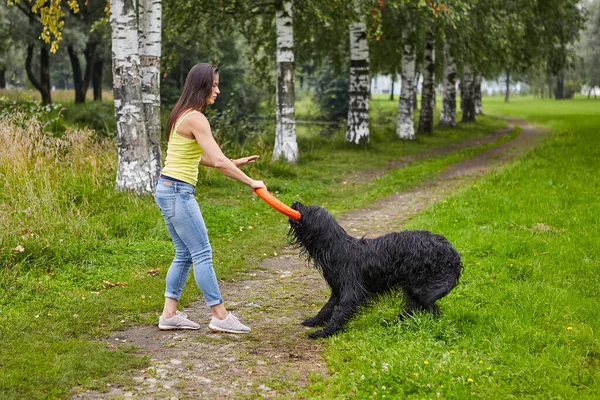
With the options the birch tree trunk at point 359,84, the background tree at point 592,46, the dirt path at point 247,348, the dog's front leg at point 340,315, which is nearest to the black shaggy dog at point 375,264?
the dog's front leg at point 340,315

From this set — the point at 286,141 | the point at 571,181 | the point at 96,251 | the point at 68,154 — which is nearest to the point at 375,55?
the point at 286,141

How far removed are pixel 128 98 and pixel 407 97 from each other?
1489cm

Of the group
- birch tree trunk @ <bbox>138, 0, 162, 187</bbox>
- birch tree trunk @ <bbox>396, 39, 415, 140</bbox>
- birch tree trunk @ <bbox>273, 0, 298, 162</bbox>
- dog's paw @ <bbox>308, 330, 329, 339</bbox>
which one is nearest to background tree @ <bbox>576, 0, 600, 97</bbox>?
birch tree trunk @ <bbox>396, 39, 415, 140</bbox>

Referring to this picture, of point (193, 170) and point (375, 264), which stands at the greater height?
point (193, 170)

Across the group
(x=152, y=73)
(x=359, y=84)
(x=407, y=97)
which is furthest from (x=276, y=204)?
(x=407, y=97)

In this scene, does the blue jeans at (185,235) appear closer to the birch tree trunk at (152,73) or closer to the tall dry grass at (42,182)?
the tall dry grass at (42,182)

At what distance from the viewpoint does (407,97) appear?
77.8ft

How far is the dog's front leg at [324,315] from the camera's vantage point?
580 cm

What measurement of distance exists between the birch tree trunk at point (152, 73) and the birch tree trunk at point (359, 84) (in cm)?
883

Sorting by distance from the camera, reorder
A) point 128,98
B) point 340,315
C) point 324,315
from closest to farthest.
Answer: point 340,315, point 324,315, point 128,98

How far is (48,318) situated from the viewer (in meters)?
6.01

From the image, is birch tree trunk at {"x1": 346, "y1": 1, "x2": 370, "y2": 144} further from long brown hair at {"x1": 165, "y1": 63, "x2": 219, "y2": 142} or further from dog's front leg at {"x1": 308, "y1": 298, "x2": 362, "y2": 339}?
dog's front leg at {"x1": 308, "y1": 298, "x2": 362, "y2": 339}

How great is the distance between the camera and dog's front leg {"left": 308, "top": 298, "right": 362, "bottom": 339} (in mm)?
5500

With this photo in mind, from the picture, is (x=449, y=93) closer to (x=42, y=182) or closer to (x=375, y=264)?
(x=42, y=182)
